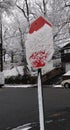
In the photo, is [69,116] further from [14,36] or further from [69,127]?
[14,36]

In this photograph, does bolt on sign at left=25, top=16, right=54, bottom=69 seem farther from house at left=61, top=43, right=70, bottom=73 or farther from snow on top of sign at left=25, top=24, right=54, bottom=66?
house at left=61, top=43, right=70, bottom=73

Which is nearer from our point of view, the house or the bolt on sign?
the bolt on sign

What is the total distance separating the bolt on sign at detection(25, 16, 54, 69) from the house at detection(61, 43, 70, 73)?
52007 mm

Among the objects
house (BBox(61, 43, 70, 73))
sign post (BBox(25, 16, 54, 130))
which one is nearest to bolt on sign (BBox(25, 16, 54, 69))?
sign post (BBox(25, 16, 54, 130))

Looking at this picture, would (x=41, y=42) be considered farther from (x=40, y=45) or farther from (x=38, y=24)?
(x=38, y=24)

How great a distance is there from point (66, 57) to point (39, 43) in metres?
53.8

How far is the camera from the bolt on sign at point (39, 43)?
4344 millimetres

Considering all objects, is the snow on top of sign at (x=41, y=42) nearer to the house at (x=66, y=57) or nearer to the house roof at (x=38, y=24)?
the house roof at (x=38, y=24)

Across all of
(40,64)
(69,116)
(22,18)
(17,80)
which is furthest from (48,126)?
(22,18)

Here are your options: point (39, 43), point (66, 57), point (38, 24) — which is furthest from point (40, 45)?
point (66, 57)

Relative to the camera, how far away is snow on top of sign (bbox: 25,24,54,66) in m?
4.33

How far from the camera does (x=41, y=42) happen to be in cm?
443

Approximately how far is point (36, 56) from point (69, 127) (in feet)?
17.9

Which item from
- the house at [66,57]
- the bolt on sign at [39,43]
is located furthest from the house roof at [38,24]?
the house at [66,57]
